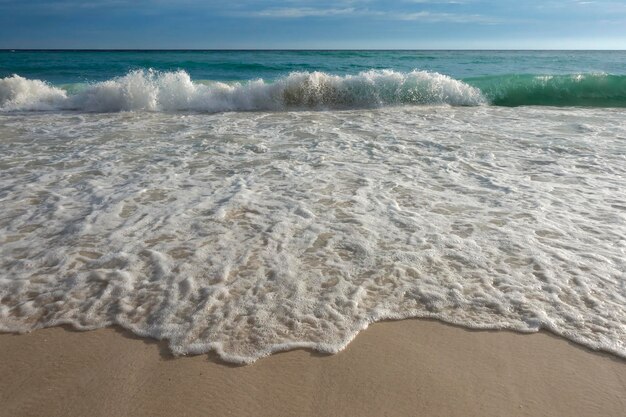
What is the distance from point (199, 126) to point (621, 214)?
6.83 metres

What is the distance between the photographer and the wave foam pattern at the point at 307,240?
2.47m

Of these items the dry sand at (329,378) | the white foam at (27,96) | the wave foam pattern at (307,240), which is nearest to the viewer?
the dry sand at (329,378)

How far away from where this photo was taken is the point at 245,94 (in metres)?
12.2

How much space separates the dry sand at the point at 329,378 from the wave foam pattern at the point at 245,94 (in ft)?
32.3

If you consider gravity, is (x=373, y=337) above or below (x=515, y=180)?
below

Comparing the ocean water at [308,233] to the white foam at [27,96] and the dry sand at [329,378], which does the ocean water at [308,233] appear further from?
the white foam at [27,96]

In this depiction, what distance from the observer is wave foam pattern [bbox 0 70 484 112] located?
1150 centimetres

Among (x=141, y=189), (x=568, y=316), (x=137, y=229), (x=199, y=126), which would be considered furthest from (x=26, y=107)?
(x=568, y=316)

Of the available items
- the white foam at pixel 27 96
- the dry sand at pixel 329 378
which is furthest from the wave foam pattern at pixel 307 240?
the white foam at pixel 27 96

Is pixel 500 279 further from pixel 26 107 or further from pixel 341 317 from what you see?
pixel 26 107

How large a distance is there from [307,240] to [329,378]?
56.2 inches

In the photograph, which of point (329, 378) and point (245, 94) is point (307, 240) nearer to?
point (329, 378)

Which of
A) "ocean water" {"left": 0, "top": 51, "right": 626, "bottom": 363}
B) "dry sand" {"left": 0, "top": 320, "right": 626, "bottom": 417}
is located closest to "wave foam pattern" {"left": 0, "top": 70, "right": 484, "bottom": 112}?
"ocean water" {"left": 0, "top": 51, "right": 626, "bottom": 363}

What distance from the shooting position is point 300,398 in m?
1.93
